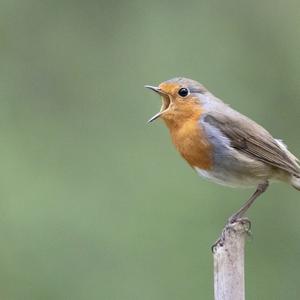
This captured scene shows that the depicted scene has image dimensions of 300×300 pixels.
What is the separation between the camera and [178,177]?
10.6m

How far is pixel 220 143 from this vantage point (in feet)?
24.0

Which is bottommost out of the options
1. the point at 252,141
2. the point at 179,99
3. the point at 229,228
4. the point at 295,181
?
the point at 229,228

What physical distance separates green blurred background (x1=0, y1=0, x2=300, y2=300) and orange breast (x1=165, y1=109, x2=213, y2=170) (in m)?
2.93

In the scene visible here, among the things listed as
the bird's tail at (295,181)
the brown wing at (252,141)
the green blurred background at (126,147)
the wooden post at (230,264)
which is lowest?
the wooden post at (230,264)

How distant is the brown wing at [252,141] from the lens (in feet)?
24.2

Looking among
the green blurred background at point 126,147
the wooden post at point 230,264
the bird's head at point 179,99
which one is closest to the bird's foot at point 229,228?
the wooden post at point 230,264

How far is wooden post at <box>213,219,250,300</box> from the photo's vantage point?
6.12 m

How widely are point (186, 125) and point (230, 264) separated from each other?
1182 millimetres

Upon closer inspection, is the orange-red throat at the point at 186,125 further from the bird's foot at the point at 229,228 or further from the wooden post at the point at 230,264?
the wooden post at the point at 230,264

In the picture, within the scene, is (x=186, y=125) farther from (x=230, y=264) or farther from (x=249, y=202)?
(x=230, y=264)

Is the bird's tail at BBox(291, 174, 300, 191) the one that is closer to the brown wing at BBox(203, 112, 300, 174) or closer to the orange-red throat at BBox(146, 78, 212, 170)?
the brown wing at BBox(203, 112, 300, 174)

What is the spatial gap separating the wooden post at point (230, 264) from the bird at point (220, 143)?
48 cm

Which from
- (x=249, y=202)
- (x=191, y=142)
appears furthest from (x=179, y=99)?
(x=249, y=202)

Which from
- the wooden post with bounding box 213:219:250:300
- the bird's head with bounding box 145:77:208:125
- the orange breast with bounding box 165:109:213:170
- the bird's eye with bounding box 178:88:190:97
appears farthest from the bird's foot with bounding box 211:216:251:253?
the bird's eye with bounding box 178:88:190:97
